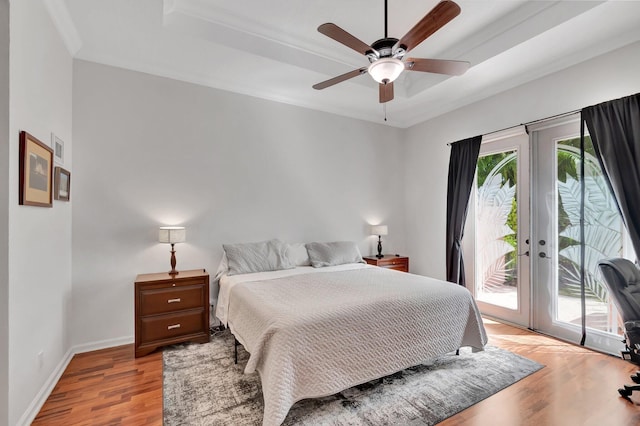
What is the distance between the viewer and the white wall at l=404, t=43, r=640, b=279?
2.76 metres

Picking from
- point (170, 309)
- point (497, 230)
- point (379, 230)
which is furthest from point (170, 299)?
point (497, 230)

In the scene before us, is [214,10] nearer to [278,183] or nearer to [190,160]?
[190,160]

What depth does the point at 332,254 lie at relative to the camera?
3914mm

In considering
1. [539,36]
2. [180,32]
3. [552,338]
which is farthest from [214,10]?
[552,338]

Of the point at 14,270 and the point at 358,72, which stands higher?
the point at 358,72

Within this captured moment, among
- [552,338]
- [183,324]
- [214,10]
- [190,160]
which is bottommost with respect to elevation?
[552,338]

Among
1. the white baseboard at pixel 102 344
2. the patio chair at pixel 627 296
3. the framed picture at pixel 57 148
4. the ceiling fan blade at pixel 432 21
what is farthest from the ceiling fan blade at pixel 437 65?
the white baseboard at pixel 102 344

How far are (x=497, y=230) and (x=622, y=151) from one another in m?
1.47

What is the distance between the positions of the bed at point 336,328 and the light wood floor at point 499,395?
502mm

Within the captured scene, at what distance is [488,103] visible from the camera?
3.84 meters

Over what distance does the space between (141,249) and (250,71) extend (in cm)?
231

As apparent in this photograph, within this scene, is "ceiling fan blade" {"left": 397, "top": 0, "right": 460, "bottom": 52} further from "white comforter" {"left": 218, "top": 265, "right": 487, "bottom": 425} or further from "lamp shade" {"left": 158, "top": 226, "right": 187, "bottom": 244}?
"lamp shade" {"left": 158, "top": 226, "right": 187, "bottom": 244}

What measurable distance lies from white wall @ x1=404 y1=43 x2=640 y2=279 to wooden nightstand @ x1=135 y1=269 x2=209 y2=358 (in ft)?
11.0

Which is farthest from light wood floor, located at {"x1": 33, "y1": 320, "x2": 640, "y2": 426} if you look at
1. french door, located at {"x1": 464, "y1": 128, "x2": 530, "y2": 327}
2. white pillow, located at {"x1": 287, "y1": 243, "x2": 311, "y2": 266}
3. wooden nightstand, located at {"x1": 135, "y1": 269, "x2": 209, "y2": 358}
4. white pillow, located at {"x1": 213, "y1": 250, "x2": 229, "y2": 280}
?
white pillow, located at {"x1": 287, "y1": 243, "x2": 311, "y2": 266}
